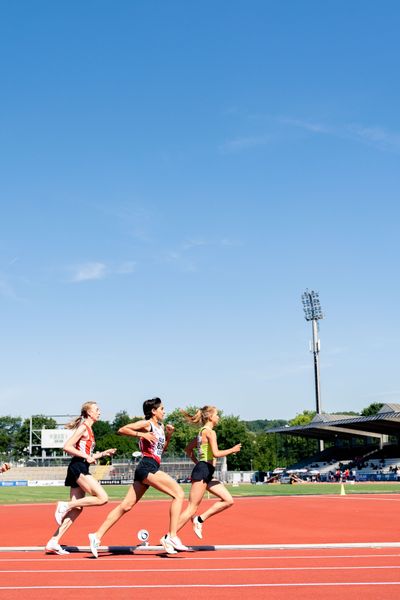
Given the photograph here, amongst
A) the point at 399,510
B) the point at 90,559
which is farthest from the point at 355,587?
the point at 399,510

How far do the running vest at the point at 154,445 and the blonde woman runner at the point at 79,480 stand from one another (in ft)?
1.62

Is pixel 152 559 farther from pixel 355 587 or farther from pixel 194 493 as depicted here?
pixel 355 587

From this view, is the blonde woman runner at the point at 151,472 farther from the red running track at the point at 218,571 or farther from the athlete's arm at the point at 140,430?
the red running track at the point at 218,571

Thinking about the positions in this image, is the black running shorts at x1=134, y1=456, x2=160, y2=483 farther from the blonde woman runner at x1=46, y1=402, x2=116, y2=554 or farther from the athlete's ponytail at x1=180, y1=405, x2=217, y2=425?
the athlete's ponytail at x1=180, y1=405, x2=217, y2=425

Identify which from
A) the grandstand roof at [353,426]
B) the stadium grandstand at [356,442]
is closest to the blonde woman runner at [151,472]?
the stadium grandstand at [356,442]

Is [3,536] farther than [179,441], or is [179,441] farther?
[179,441]

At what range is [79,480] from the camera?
A: 32.5ft

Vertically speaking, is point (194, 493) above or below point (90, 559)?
above

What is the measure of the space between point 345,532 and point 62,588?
7314 millimetres

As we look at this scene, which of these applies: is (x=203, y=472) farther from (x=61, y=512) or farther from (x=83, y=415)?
(x=61, y=512)

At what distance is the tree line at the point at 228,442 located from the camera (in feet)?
396

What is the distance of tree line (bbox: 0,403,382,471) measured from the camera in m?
121

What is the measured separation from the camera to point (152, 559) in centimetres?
912

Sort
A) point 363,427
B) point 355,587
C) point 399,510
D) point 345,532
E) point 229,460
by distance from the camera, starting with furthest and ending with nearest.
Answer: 1. point 229,460
2. point 363,427
3. point 399,510
4. point 345,532
5. point 355,587
